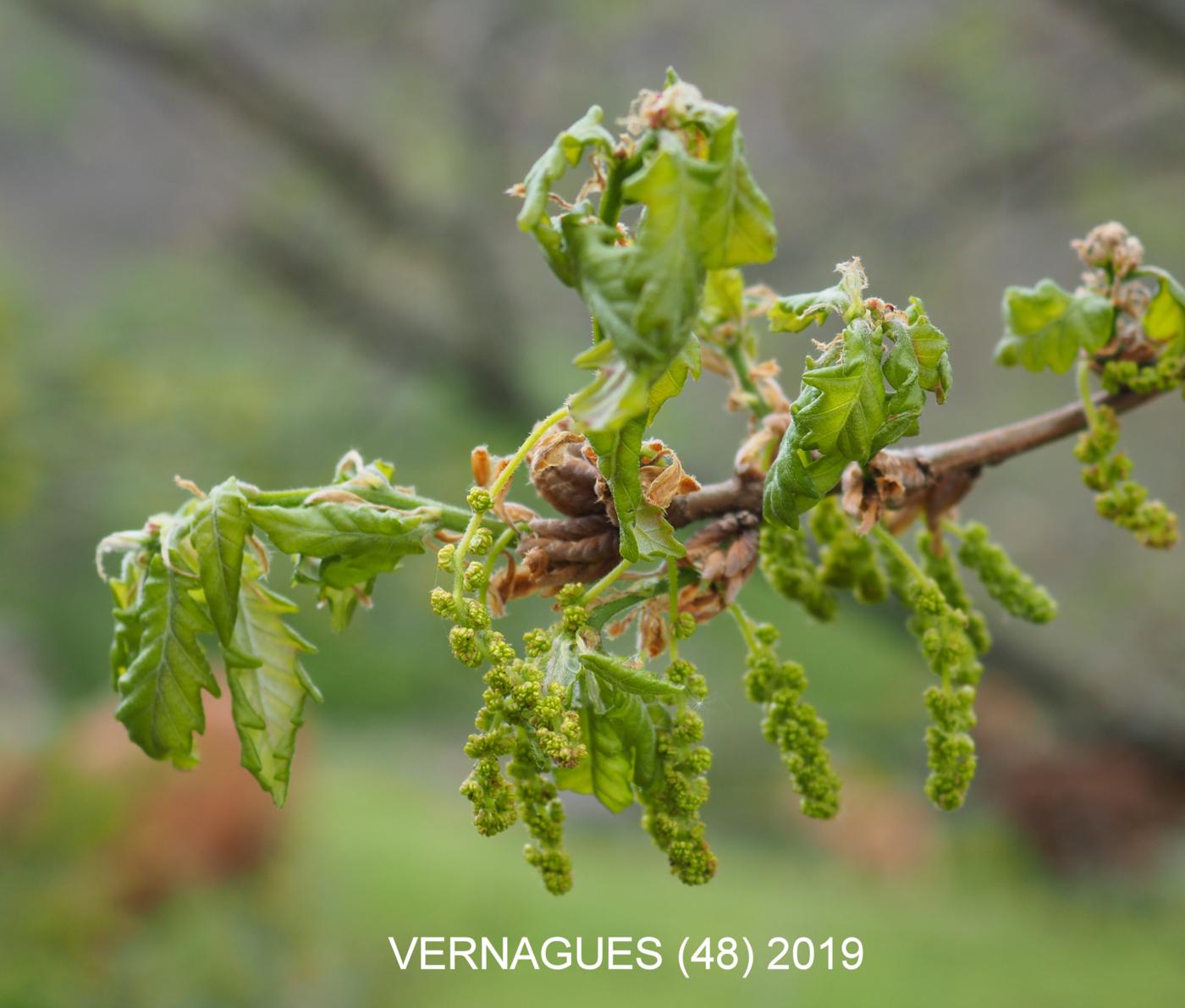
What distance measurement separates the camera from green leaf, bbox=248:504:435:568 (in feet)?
2.62

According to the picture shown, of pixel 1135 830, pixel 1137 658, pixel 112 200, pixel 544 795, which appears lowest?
pixel 544 795

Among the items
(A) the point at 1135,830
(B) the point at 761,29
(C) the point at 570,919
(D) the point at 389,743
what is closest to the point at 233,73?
(B) the point at 761,29

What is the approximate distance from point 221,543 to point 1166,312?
31.0 inches

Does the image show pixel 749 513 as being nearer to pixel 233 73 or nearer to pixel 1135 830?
pixel 233 73

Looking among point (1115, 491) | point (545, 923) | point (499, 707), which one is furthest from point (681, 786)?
point (545, 923)

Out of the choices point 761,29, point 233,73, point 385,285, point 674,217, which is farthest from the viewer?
point 385,285

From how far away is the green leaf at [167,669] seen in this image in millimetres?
832

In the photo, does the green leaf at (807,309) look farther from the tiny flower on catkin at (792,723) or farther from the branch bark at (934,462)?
the tiny flower on catkin at (792,723)

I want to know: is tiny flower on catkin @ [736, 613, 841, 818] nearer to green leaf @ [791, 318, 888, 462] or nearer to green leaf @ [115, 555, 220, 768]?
green leaf @ [791, 318, 888, 462]

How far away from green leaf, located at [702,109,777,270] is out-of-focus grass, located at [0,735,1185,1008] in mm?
3184

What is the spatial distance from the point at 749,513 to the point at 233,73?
2985 mm

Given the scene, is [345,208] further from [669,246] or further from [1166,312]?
[669,246]

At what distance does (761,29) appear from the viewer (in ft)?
14.2

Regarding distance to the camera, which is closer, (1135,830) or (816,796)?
(816,796)
